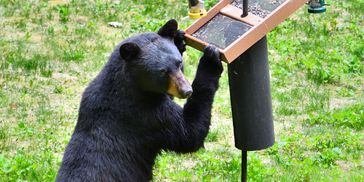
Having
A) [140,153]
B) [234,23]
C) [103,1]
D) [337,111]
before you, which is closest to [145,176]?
[140,153]

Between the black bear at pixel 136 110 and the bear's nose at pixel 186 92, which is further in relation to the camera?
the black bear at pixel 136 110

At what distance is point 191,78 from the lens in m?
10.9

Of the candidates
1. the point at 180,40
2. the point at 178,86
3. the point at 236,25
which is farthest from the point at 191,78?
the point at 178,86

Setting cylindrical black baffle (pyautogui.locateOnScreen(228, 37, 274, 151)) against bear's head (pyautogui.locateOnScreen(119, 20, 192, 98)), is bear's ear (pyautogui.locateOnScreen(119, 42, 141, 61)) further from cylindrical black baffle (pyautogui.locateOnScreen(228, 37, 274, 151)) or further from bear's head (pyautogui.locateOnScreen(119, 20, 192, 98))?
cylindrical black baffle (pyautogui.locateOnScreen(228, 37, 274, 151))

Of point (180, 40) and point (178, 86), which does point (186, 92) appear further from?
point (180, 40)

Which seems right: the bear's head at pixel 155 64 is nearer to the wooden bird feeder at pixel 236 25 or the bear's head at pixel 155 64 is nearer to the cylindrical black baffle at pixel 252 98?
the wooden bird feeder at pixel 236 25

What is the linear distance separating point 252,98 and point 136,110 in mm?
1075

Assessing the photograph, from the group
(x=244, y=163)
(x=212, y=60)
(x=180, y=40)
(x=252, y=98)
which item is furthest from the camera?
(x=244, y=163)

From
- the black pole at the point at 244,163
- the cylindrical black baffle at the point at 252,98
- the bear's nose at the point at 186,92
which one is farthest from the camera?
the black pole at the point at 244,163

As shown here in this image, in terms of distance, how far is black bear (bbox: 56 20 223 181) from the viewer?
6250 mm

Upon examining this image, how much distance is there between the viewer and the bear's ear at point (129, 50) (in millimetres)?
6168

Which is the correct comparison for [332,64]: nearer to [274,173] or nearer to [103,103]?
[274,173]

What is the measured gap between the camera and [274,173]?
822cm

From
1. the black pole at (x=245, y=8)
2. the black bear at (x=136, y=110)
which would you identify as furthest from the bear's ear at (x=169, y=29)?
the black pole at (x=245, y=8)
